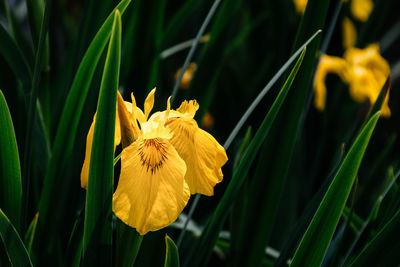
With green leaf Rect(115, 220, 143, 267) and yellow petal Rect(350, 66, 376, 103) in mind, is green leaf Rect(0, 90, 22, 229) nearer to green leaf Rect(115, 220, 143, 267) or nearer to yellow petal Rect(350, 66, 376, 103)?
green leaf Rect(115, 220, 143, 267)

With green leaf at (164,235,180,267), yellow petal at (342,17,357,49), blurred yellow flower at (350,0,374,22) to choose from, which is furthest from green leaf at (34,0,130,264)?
blurred yellow flower at (350,0,374,22)

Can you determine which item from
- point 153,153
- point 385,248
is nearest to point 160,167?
point 153,153

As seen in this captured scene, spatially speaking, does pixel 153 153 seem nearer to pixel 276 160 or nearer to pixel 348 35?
pixel 276 160

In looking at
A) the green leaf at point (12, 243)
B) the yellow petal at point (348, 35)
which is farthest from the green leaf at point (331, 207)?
the yellow petal at point (348, 35)

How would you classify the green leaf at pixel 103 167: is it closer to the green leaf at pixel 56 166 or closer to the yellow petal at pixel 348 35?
the green leaf at pixel 56 166

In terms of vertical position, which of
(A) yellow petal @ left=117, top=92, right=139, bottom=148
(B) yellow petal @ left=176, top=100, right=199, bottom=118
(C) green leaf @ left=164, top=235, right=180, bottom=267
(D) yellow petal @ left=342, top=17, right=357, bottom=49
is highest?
(D) yellow petal @ left=342, top=17, right=357, bottom=49

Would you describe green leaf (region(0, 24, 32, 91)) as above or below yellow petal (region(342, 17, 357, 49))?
below

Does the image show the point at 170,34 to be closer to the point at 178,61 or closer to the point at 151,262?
the point at 151,262
